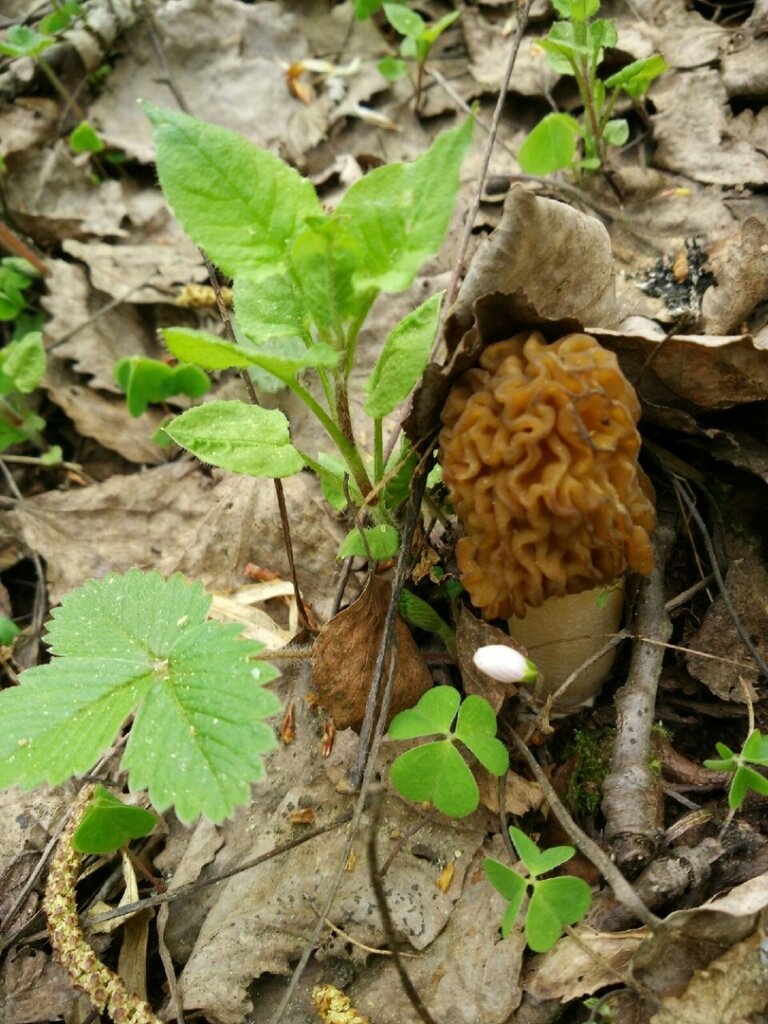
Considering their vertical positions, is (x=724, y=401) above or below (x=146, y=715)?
above

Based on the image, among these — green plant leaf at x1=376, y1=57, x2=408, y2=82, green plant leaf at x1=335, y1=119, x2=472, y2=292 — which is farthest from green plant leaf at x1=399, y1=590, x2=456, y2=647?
green plant leaf at x1=376, y1=57, x2=408, y2=82

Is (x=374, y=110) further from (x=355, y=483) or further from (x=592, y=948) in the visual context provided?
(x=592, y=948)

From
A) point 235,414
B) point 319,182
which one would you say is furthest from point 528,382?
point 319,182

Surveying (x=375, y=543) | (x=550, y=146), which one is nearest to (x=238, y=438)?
(x=375, y=543)

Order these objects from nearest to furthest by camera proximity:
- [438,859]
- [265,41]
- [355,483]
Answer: [438,859] < [355,483] < [265,41]

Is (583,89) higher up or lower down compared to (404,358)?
higher up

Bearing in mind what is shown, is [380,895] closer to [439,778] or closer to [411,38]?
[439,778]
